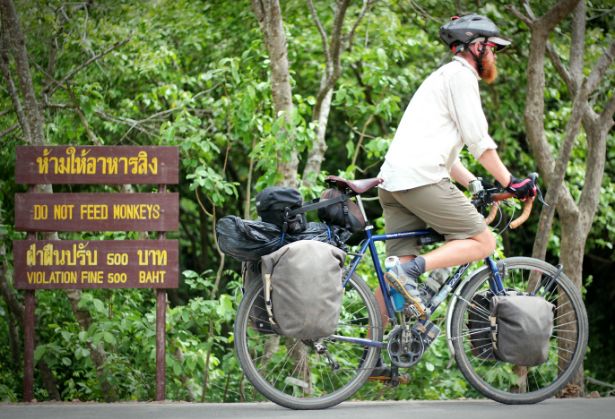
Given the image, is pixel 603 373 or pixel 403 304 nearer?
pixel 403 304

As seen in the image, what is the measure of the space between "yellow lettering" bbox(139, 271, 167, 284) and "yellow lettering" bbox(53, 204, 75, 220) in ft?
1.95

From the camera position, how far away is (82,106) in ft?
27.9

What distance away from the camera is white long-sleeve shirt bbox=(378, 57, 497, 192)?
5082 mm

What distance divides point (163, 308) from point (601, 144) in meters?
3.51

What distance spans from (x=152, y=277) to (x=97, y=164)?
807 millimetres

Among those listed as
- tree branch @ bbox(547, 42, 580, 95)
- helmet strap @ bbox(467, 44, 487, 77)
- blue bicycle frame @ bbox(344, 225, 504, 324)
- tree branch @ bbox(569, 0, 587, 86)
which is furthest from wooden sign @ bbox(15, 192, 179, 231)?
tree branch @ bbox(569, 0, 587, 86)

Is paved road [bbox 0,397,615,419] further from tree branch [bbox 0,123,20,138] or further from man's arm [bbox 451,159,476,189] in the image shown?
tree branch [bbox 0,123,20,138]

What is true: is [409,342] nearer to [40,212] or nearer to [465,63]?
[465,63]

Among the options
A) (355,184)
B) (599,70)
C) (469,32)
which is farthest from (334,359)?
(599,70)

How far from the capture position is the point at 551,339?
18.4 ft

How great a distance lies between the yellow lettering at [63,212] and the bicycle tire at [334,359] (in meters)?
1.52

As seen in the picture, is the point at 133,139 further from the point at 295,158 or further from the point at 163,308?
the point at 163,308

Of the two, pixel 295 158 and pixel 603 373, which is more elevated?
pixel 295 158

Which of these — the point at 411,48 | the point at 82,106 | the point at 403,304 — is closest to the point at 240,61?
the point at 82,106
